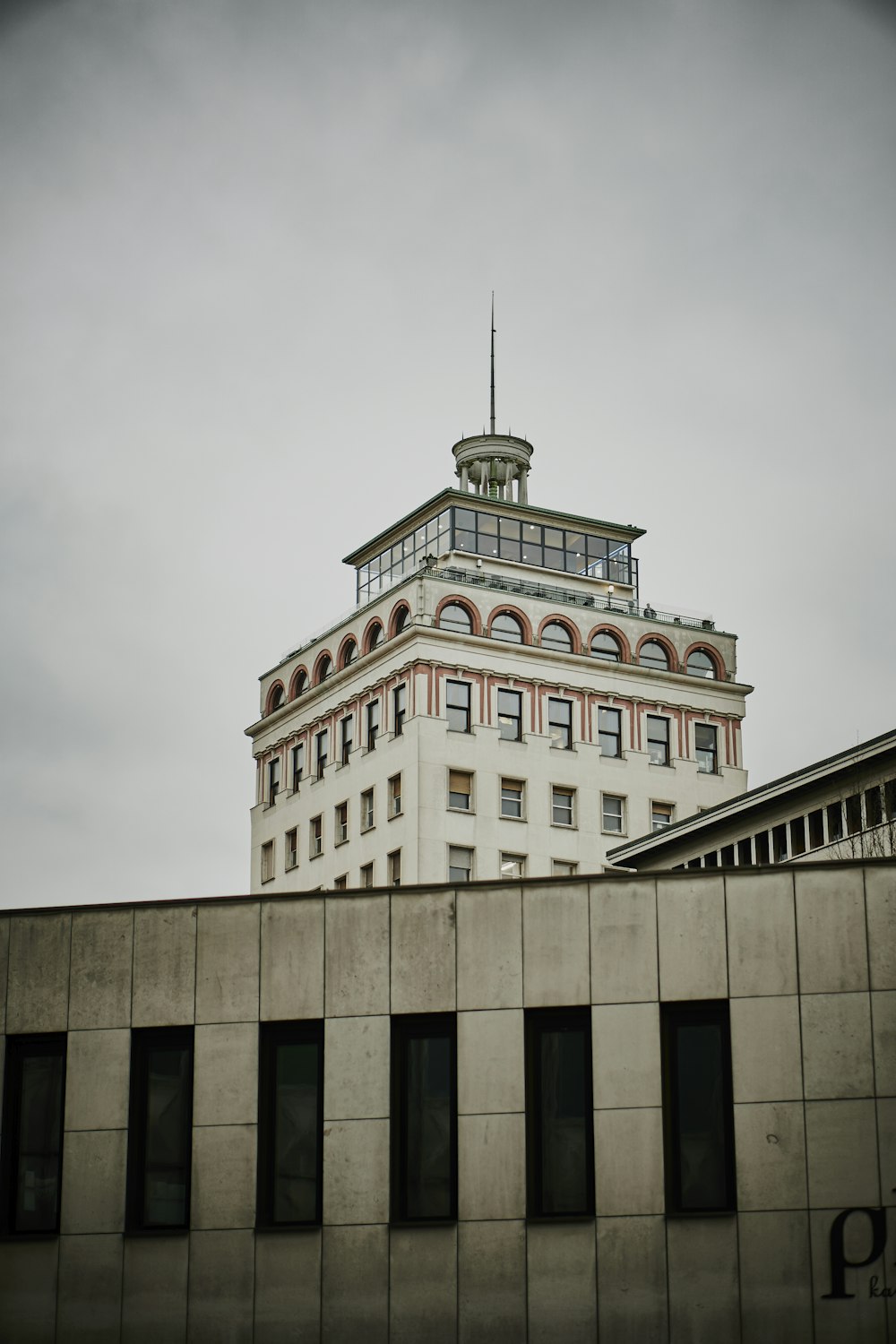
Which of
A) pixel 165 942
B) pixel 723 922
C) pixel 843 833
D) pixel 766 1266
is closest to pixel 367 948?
pixel 165 942

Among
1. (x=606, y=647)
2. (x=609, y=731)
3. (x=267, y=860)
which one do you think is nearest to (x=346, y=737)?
(x=267, y=860)

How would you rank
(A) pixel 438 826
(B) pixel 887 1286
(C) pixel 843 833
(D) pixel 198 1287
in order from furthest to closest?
1. (A) pixel 438 826
2. (C) pixel 843 833
3. (D) pixel 198 1287
4. (B) pixel 887 1286

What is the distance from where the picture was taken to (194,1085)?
25641 millimetres

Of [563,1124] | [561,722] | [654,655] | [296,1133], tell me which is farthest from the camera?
[654,655]

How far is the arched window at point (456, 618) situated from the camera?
4053 inches

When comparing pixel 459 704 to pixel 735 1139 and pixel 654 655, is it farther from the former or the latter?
pixel 735 1139

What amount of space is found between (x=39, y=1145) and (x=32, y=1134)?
0.16 m

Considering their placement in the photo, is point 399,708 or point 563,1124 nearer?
point 563,1124

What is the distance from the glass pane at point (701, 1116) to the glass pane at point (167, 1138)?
6.17 meters

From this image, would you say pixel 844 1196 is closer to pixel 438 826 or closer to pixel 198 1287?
pixel 198 1287

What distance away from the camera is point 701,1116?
2447 cm

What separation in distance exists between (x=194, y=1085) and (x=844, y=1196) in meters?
7.99

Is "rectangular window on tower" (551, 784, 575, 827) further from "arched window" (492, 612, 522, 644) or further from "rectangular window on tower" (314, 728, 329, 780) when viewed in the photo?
"rectangular window on tower" (314, 728, 329, 780)

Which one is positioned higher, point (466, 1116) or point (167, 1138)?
point (466, 1116)
